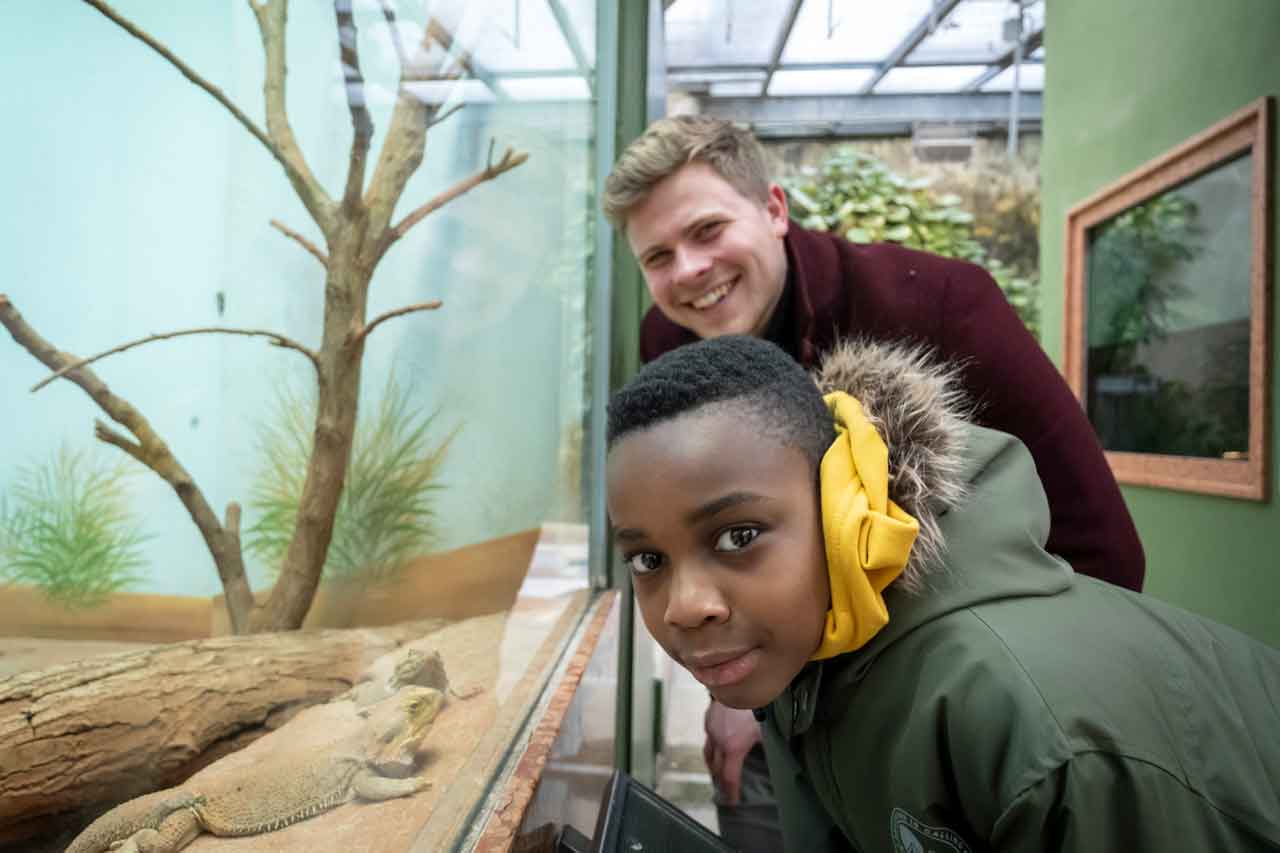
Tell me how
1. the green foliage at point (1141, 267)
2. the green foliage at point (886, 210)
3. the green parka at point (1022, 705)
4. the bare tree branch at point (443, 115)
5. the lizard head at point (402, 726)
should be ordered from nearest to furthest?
the green parka at point (1022, 705), the lizard head at point (402, 726), the bare tree branch at point (443, 115), the green foliage at point (1141, 267), the green foliage at point (886, 210)

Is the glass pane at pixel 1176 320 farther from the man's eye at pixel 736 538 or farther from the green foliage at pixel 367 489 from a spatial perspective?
the green foliage at pixel 367 489

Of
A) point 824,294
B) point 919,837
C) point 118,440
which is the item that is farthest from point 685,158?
point 919,837

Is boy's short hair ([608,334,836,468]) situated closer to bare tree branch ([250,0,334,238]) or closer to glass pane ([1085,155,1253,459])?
bare tree branch ([250,0,334,238])

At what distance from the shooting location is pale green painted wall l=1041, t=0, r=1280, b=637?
1271mm

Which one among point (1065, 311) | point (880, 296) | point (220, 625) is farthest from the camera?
point (1065, 311)

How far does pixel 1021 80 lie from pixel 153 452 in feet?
11.8

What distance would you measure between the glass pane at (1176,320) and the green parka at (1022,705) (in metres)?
0.94

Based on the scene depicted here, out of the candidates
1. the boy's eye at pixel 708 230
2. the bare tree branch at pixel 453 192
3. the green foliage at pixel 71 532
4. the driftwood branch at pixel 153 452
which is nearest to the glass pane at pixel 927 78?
the boy's eye at pixel 708 230

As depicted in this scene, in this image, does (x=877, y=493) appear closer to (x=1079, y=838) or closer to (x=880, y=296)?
(x=1079, y=838)

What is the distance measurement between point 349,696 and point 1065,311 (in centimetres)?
274

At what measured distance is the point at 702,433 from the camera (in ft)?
2.47


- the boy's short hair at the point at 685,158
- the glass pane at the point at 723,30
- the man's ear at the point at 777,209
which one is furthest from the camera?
the glass pane at the point at 723,30

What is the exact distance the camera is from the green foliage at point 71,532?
0.64 metres

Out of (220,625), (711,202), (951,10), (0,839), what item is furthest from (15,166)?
(951,10)
